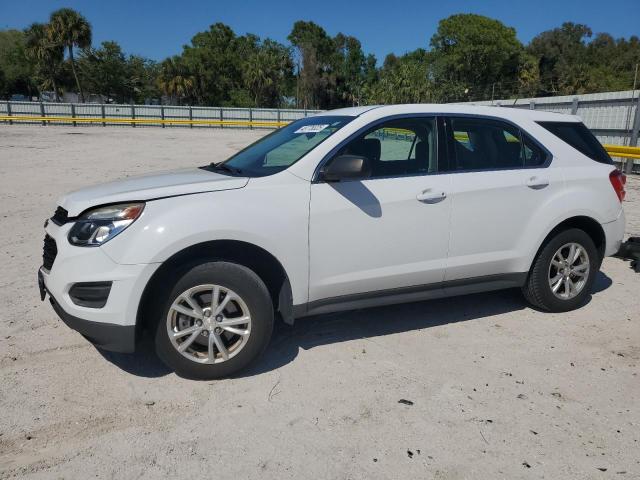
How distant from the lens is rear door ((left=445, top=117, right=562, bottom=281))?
3.93 meters

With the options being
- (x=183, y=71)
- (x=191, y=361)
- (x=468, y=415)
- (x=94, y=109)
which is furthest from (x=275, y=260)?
(x=183, y=71)

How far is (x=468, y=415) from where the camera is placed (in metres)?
3.01

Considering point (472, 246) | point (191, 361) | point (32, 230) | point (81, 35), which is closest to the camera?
point (191, 361)

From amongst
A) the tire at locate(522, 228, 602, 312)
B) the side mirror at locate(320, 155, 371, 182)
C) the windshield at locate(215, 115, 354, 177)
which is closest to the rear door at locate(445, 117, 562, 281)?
the tire at locate(522, 228, 602, 312)

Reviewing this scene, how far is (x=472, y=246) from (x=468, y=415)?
141 cm

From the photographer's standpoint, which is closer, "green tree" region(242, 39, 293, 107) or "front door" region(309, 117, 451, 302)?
"front door" region(309, 117, 451, 302)

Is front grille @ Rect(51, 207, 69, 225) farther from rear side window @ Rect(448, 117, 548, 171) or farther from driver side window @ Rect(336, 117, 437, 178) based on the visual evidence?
rear side window @ Rect(448, 117, 548, 171)

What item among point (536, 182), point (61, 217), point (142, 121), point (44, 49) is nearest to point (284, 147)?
point (61, 217)

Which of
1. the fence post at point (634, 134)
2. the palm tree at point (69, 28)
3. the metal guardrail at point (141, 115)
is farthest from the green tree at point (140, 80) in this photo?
the fence post at point (634, 134)

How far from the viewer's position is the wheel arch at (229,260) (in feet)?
10.3

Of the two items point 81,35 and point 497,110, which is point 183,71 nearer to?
point 81,35

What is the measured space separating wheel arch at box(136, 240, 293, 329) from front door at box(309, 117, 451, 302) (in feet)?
0.65

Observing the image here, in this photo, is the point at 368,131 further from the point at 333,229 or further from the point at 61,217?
the point at 61,217

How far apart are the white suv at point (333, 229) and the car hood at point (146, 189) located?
0.05 feet
